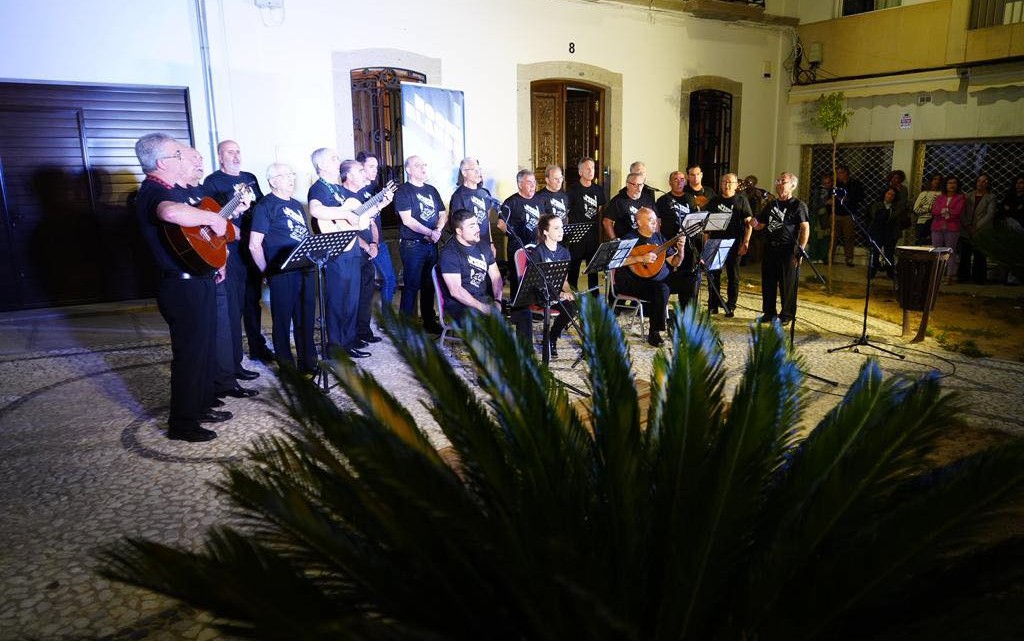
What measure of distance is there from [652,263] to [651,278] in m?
0.16

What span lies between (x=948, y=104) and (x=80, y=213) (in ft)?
46.7

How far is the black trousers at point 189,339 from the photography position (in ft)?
14.4

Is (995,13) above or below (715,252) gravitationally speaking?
above

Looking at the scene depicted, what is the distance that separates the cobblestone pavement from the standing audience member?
4.35m

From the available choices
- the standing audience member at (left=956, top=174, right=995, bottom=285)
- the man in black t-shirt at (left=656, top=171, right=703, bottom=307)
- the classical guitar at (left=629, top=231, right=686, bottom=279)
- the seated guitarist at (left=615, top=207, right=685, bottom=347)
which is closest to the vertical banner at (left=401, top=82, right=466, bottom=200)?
the man in black t-shirt at (left=656, top=171, right=703, bottom=307)

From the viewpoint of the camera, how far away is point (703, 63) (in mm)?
12836

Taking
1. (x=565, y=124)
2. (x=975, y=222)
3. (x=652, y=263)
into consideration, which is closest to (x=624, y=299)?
(x=652, y=263)

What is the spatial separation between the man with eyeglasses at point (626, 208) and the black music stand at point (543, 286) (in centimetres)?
264

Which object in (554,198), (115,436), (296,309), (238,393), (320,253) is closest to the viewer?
(115,436)

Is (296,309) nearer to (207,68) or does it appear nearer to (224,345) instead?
(224,345)

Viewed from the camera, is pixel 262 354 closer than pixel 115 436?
No

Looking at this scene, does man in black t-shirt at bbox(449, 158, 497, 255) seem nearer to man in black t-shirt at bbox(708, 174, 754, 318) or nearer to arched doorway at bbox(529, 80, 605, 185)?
man in black t-shirt at bbox(708, 174, 754, 318)

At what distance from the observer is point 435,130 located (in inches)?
379

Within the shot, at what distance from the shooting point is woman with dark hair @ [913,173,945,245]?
37.4 ft
